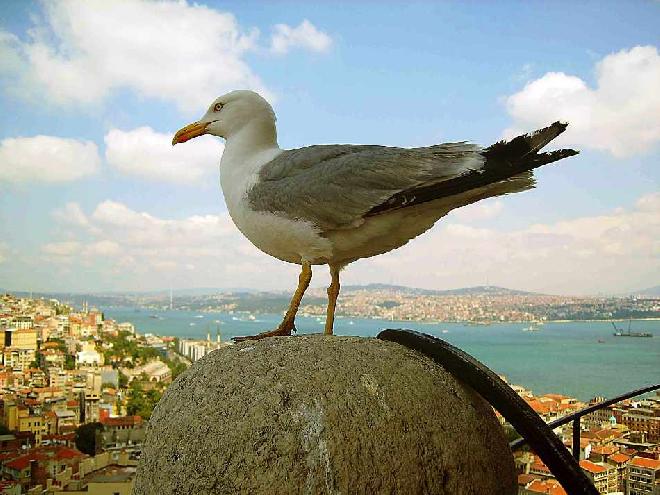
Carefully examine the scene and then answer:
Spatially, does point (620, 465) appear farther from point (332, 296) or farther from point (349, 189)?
point (349, 189)

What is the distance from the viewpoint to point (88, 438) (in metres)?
31.2

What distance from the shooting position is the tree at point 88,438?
3012 cm

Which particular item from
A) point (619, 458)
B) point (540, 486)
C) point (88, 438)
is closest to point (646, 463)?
point (619, 458)

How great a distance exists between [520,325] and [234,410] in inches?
1742

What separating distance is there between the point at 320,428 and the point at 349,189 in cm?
149

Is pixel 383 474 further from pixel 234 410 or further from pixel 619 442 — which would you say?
pixel 619 442

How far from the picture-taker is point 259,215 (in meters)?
4.10

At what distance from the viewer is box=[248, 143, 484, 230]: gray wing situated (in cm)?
374

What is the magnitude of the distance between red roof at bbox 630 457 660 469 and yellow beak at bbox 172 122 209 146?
860cm

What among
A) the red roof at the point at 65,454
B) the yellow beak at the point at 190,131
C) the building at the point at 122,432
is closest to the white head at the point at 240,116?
the yellow beak at the point at 190,131

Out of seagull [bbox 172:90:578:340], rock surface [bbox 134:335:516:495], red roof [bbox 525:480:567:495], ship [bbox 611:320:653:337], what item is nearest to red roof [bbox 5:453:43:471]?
red roof [bbox 525:480:567:495]

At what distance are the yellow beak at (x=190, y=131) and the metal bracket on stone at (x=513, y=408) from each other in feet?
6.85

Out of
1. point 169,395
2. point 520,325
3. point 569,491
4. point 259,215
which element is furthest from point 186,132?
point 520,325

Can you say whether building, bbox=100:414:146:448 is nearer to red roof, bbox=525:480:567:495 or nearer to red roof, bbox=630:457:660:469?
red roof, bbox=630:457:660:469
